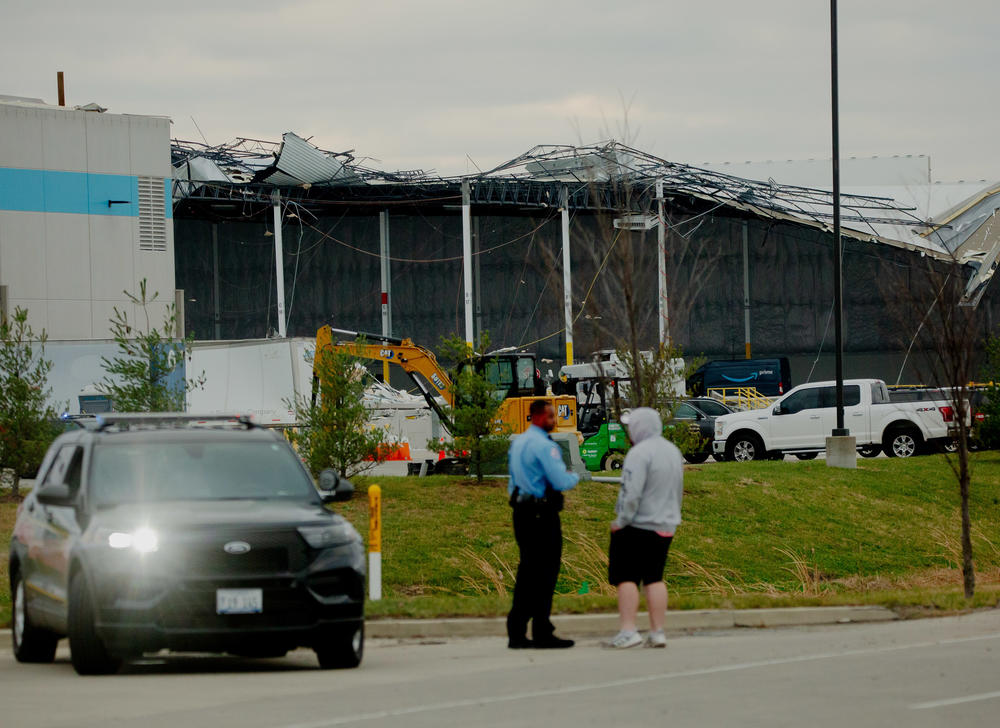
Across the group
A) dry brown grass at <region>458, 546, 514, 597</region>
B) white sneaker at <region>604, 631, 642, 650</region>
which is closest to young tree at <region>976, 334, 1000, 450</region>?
dry brown grass at <region>458, 546, 514, 597</region>

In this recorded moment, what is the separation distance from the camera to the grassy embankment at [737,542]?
15.0 m

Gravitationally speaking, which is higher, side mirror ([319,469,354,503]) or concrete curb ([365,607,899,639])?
side mirror ([319,469,354,503])

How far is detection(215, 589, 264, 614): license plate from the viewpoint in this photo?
902cm

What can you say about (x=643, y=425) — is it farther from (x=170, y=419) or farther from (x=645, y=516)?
(x=170, y=419)

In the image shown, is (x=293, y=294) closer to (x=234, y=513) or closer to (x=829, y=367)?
(x=829, y=367)

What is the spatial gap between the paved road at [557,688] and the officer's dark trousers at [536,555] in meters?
0.42

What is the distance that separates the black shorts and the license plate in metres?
2.74

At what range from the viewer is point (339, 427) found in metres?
20.8

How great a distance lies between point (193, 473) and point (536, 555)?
259 cm

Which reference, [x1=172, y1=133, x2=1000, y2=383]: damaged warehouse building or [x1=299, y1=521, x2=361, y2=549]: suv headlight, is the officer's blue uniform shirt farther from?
[x1=172, y1=133, x2=1000, y2=383]: damaged warehouse building

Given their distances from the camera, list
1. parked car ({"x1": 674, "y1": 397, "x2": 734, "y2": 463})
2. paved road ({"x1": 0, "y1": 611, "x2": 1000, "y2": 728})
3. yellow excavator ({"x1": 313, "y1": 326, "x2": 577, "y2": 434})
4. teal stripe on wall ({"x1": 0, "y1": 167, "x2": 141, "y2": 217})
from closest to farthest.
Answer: paved road ({"x1": 0, "y1": 611, "x2": 1000, "y2": 728}) < yellow excavator ({"x1": 313, "y1": 326, "x2": 577, "y2": 434}) < parked car ({"x1": 674, "y1": 397, "x2": 734, "y2": 463}) < teal stripe on wall ({"x1": 0, "y1": 167, "x2": 141, "y2": 217})

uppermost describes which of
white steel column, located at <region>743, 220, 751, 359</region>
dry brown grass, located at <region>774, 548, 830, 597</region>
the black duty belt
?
white steel column, located at <region>743, 220, 751, 359</region>

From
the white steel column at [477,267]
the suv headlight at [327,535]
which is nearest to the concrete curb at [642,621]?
the suv headlight at [327,535]

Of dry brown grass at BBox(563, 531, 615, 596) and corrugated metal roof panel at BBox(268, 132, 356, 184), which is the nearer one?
dry brown grass at BBox(563, 531, 615, 596)
